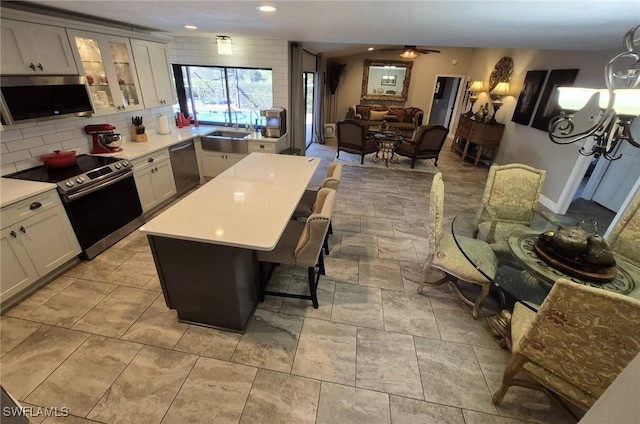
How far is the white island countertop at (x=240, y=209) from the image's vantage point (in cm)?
163

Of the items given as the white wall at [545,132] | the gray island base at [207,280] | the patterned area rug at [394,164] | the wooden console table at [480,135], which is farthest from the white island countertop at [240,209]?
the wooden console table at [480,135]

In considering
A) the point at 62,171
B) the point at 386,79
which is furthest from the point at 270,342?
the point at 386,79

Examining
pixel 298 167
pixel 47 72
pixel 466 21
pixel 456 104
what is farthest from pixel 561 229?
pixel 456 104

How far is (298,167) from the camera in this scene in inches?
111

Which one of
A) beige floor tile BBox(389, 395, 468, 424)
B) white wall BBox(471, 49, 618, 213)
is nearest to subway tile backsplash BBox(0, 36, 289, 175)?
beige floor tile BBox(389, 395, 468, 424)

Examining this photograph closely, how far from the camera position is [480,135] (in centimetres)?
608

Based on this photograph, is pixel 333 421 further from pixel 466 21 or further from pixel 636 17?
pixel 636 17

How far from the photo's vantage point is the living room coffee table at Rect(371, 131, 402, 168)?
19.8 ft

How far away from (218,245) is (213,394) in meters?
0.90

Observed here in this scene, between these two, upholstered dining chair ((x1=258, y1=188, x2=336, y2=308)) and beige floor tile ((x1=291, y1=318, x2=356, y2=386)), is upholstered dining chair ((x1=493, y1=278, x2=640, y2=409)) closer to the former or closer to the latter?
beige floor tile ((x1=291, y1=318, x2=356, y2=386))

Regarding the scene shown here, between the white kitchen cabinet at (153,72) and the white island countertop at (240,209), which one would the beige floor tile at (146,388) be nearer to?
the white island countertop at (240,209)

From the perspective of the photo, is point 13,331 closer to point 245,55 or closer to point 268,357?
point 268,357

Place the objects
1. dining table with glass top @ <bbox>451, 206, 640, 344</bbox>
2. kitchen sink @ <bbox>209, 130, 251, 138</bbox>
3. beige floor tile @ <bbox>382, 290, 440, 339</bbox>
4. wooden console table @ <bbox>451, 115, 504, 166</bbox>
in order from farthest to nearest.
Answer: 1. wooden console table @ <bbox>451, 115, 504, 166</bbox>
2. kitchen sink @ <bbox>209, 130, 251, 138</bbox>
3. beige floor tile @ <bbox>382, 290, 440, 339</bbox>
4. dining table with glass top @ <bbox>451, 206, 640, 344</bbox>

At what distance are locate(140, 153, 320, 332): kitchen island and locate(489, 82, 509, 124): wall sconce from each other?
589 cm
